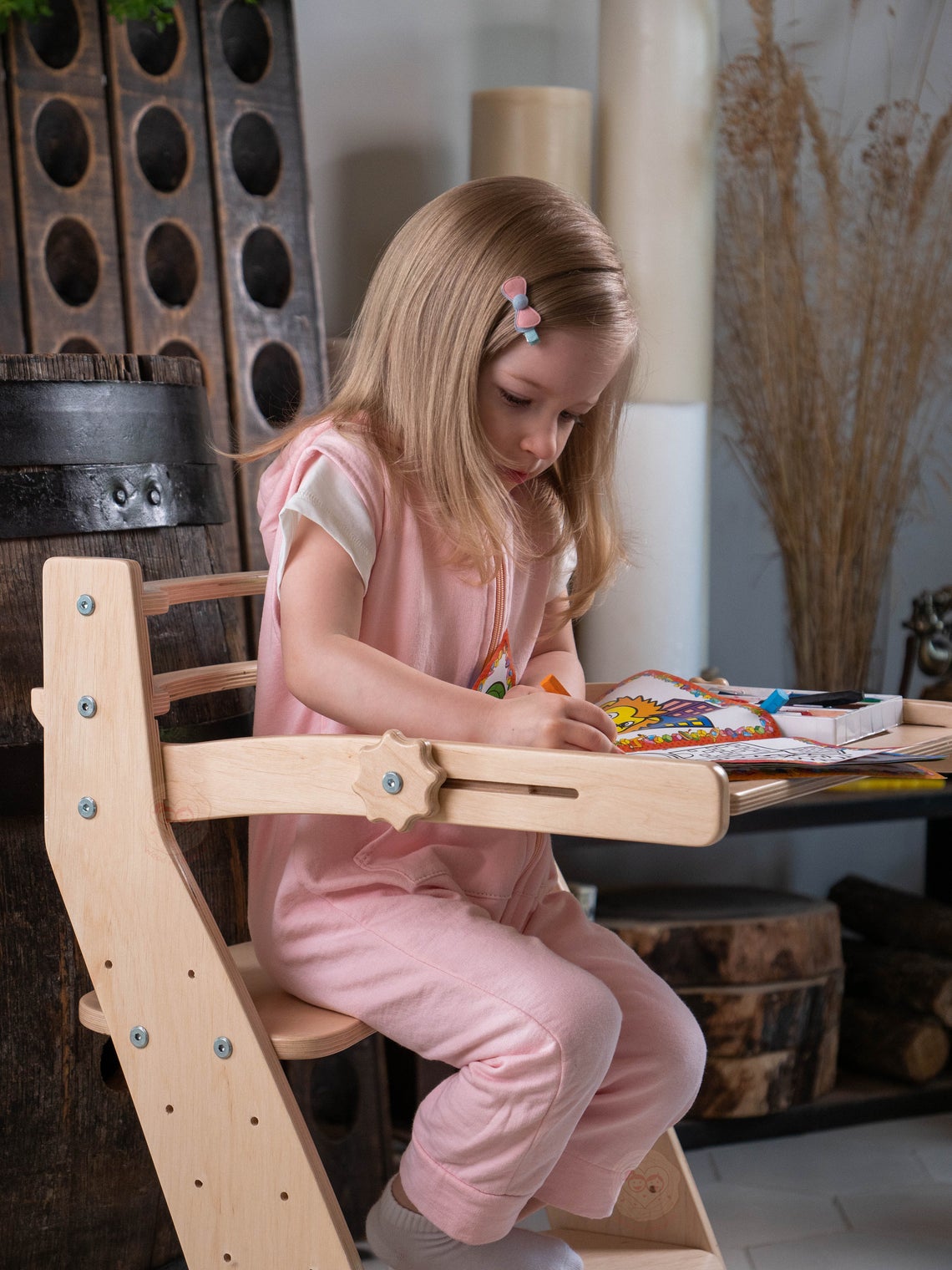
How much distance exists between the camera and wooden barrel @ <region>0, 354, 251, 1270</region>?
1.08 m

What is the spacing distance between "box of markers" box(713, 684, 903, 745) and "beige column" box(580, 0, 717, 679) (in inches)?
30.2

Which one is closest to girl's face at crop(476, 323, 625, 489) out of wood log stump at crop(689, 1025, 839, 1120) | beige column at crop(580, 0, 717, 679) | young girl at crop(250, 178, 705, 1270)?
young girl at crop(250, 178, 705, 1270)

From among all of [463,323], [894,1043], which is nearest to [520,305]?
[463,323]

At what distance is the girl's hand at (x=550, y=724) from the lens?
86 centimetres

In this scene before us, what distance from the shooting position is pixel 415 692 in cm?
91

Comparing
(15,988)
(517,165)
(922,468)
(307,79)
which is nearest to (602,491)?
(15,988)

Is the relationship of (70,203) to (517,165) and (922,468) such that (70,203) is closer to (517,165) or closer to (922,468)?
(517,165)

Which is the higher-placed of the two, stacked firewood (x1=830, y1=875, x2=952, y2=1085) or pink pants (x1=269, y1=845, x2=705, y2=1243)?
pink pants (x1=269, y1=845, x2=705, y2=1243)

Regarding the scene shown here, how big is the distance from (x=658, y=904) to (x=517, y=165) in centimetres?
100

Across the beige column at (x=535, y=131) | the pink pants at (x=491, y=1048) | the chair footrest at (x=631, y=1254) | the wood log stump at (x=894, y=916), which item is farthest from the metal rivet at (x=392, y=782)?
the wood log stump at (x=894, y=916)

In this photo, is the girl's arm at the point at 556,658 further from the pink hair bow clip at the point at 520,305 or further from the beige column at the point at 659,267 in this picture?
the beige column at the point at 659,267

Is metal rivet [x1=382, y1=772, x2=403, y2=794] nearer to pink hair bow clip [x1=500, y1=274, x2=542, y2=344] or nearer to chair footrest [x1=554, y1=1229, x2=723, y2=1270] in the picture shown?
pink hair bow clip [x1=500, y1=274, x2=542, y2=344]

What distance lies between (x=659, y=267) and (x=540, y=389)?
884mm

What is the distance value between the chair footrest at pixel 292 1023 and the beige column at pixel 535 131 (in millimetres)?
1147
